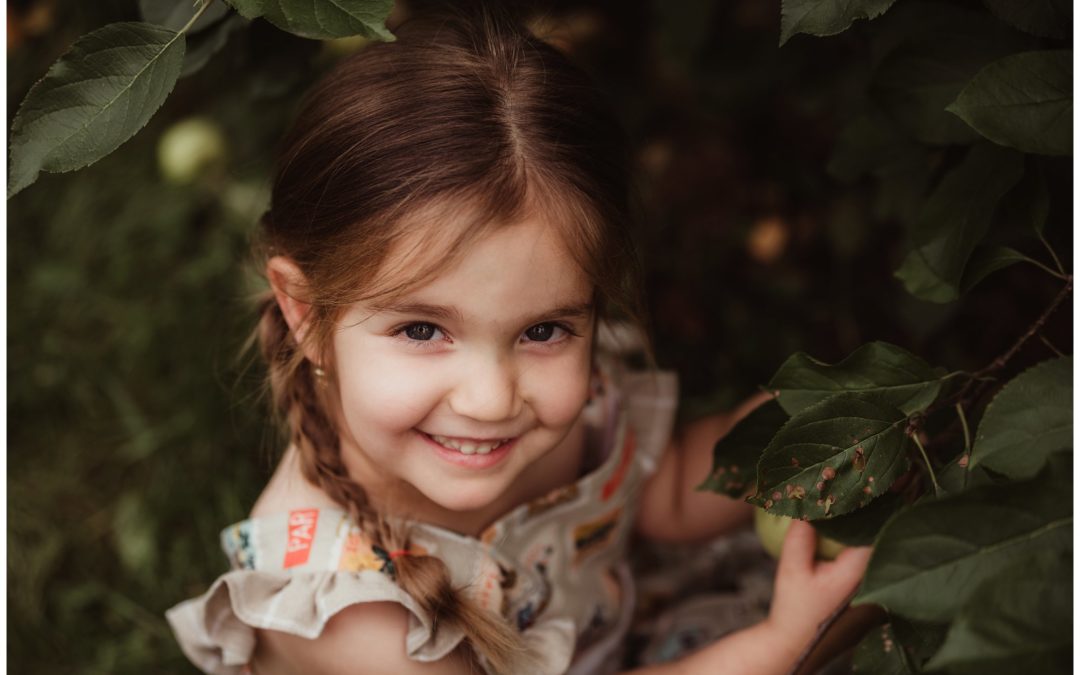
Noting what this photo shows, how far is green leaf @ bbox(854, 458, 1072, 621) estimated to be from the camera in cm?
68

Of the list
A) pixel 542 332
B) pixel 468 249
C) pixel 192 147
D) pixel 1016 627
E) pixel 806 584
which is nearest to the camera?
pixel 1016 627

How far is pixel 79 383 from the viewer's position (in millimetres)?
1987

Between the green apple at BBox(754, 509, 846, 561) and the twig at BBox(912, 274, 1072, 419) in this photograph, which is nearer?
the twig at BBox(912, 274, 1072, 419)

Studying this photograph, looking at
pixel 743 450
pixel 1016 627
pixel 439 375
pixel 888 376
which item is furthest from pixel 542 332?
pixel 1016 627

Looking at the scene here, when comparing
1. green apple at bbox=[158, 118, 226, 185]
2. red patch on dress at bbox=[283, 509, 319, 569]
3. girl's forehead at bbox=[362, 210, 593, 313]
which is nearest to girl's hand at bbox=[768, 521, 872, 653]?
girl's forehead at bbox=[362, 210, 593, 313]

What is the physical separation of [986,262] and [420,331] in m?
0.57

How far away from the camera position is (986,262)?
3.26 feet

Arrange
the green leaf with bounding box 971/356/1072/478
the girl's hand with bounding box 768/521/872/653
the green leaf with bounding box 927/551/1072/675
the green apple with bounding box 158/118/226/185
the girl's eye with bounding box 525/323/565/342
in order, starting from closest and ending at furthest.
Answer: the green leaf with bounding box 927/551/1072/675 < the green leaf with bounding box 971/356/1072/478 < the girl's eye with bounding box 525/323/565/342 < the girl's hand with bounding box 768/521/872/653 < the green apple with bounding box 158/118/226/185

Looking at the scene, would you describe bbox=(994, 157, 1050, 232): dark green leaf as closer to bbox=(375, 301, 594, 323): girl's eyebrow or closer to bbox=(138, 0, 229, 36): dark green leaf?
bbox=(375, 301, 594, 323): girl's eyebrow

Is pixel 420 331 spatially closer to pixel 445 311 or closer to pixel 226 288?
pixel 445 311

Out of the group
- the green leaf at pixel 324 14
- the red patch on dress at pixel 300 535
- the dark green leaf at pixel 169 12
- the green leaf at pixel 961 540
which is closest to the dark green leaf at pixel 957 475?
the green leaf at pixel 961 540

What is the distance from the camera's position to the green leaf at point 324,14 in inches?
31.0

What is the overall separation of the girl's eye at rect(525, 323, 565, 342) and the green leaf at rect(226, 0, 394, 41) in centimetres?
38

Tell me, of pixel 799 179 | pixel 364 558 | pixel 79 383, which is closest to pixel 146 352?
pixel 79 383
